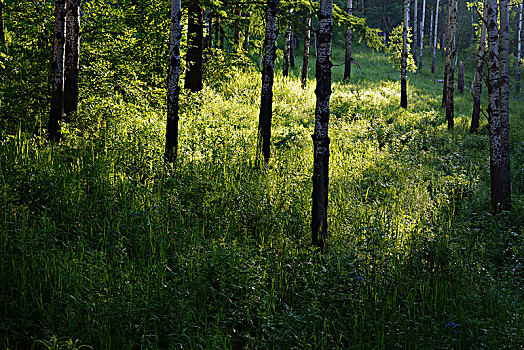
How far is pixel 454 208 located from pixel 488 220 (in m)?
0.69

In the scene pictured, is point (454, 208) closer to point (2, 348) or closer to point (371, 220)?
point (371, 220)

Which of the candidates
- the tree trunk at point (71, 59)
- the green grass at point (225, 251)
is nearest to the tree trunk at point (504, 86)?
the green grass at point (225, 251)

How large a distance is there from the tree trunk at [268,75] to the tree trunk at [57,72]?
162 inches

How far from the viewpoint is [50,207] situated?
5.27 m

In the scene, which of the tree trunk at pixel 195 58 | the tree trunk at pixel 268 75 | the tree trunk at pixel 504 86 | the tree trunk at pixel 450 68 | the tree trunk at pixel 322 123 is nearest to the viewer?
the tree trunk at pixel 322 123

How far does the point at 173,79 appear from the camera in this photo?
7516 millimetres

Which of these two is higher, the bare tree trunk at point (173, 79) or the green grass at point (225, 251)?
the bare tree trunk at point (173, 79)

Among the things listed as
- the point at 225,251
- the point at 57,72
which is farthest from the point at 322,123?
the point at 57,72

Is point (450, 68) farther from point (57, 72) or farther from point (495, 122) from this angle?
point (57, 72)

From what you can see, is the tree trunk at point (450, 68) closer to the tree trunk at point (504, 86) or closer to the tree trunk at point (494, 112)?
the tree trunk at point (504, 86)

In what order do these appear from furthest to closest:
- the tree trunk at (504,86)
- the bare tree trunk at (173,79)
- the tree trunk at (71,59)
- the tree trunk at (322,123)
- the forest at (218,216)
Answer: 1. the tree trunk at (504,86)
2. the tree trunk at (71,59)
3. the bare tree trunk at (173,79)
4. the tree trunk at (322,123)
5. the forest at (218,216)

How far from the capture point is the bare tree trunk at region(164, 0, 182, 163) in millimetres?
7270

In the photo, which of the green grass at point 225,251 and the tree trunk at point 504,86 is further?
the tree trunk at point 504,86

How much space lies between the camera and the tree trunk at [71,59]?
7773 millimetres
